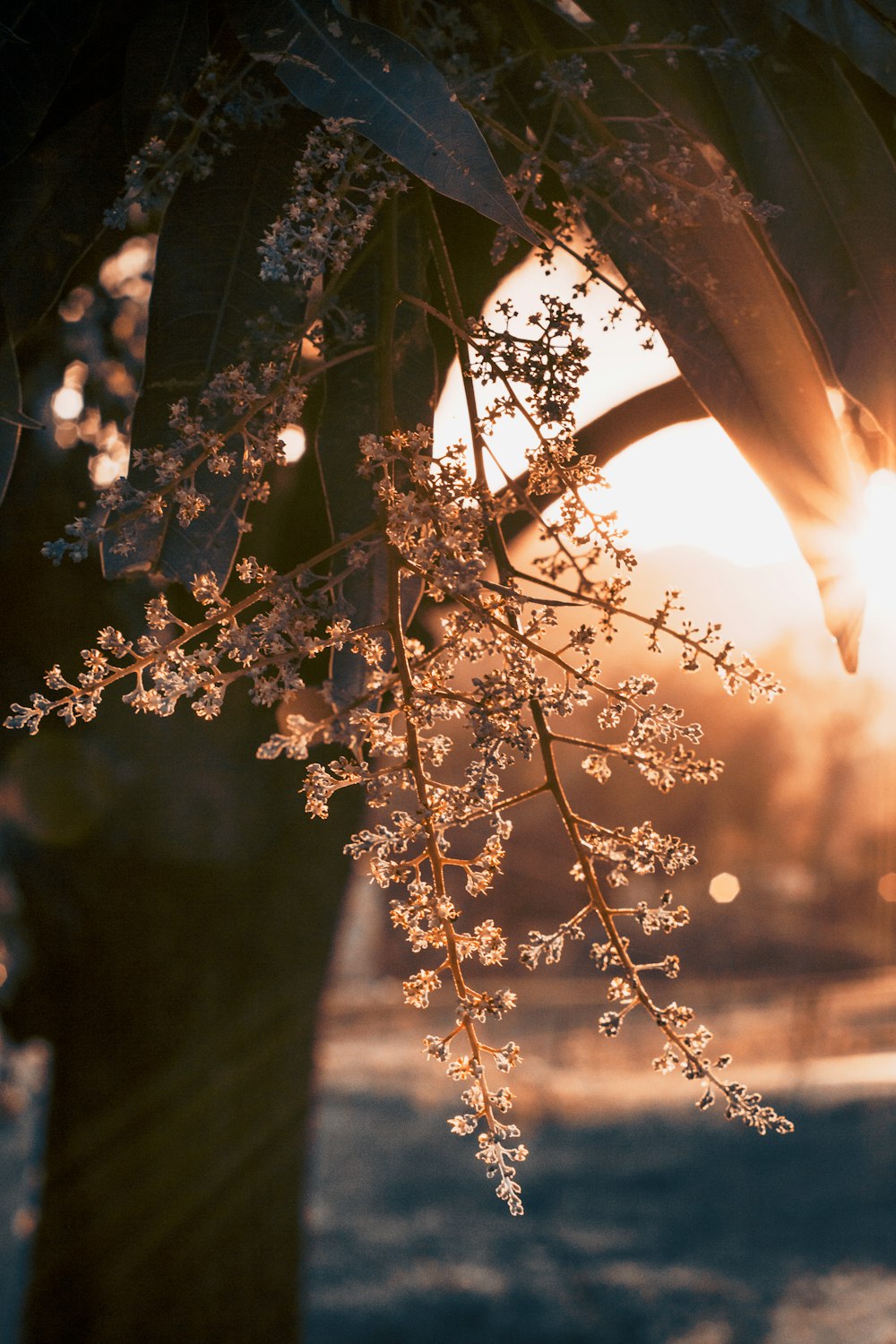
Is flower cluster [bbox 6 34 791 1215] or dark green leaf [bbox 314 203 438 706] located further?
dark green leaf [bbox 314 203 438 706]

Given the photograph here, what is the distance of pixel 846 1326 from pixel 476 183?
743 cm

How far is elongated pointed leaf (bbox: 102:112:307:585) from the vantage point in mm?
900

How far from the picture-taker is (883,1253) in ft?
25.0

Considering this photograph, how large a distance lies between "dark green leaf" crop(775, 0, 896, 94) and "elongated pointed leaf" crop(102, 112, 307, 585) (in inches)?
17.0

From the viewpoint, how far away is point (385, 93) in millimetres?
685

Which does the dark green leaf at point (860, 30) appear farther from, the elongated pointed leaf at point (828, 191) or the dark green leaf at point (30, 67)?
the dark green leaf at point (30, 67)

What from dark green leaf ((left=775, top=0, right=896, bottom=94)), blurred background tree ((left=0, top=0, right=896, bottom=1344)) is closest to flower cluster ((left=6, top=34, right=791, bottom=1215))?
blurred background tree ((left=0, top=0, right=896, bottom=1344))

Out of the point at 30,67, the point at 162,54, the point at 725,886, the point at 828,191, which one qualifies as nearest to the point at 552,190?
the point at 828,191

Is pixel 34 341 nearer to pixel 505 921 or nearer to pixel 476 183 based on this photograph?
pixel 476 183

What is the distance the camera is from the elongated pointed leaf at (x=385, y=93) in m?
0.65

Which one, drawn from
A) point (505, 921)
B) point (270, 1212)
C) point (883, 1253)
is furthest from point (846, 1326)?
point (505, 921)

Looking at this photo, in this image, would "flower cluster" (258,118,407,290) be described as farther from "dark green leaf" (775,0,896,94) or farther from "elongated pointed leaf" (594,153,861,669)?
"dark green leaf" (775,0,896,94)

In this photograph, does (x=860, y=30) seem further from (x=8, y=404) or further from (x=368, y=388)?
(x=8, y=404)

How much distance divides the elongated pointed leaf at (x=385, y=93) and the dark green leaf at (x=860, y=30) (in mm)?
385
